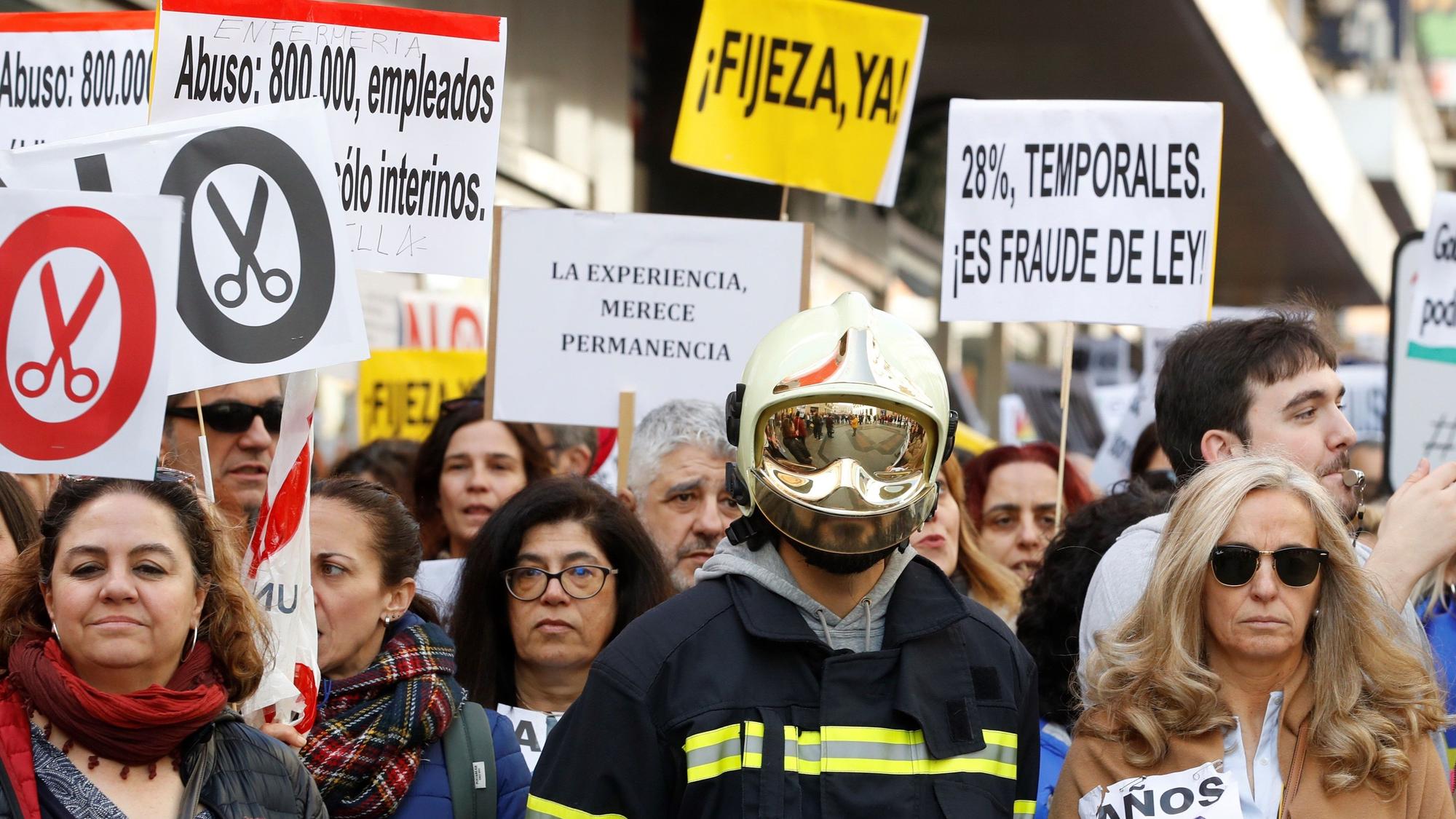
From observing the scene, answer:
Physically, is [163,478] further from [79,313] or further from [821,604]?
[821,604]

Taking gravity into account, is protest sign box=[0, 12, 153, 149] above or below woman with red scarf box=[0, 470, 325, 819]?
above

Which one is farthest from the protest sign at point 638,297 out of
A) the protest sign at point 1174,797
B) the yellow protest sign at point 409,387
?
the protest sign at point 1174,797

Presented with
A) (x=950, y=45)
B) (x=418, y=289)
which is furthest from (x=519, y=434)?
(x=950, y=45)

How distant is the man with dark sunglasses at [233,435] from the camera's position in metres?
5.05

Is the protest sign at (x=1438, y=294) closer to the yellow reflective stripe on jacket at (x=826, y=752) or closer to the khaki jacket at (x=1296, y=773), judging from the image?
the khaki jacket at (x=1296, y=773)

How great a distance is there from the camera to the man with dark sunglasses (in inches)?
199

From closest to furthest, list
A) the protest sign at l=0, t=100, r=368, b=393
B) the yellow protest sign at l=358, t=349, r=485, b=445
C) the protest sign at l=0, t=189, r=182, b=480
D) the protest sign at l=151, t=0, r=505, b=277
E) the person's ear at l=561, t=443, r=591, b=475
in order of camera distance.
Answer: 1. the protest sign at l=0, t=189, r=182, b=480
2. the protest sign at l=0, t=100, r=368, b=393
3. the protest sign at l=151, t=0, r=505, b=277
4. the person's ear at l=561, t=443, r=591, b=475
5. the yellow protest sign at l=358, t=349, r=485, b=445

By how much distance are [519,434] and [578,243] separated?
67cm

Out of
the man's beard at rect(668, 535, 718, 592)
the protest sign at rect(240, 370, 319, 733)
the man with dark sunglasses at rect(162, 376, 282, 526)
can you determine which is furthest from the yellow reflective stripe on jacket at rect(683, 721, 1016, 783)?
the man with dark sunglasses at rect(162, 376, 282, 526)

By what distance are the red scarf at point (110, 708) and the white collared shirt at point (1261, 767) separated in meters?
1.76

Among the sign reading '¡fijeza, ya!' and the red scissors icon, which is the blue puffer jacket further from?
the sign reading '¡fijeza, ya!'

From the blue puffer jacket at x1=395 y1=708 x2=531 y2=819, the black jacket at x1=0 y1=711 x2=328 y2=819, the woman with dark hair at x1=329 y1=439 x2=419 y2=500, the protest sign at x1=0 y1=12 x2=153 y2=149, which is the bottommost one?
the blue puffer jacket at x1=395 y1=708 x2=531 y2=819

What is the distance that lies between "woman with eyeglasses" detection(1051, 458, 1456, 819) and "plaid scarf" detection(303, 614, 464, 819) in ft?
4.14

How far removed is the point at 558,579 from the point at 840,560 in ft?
5.05
